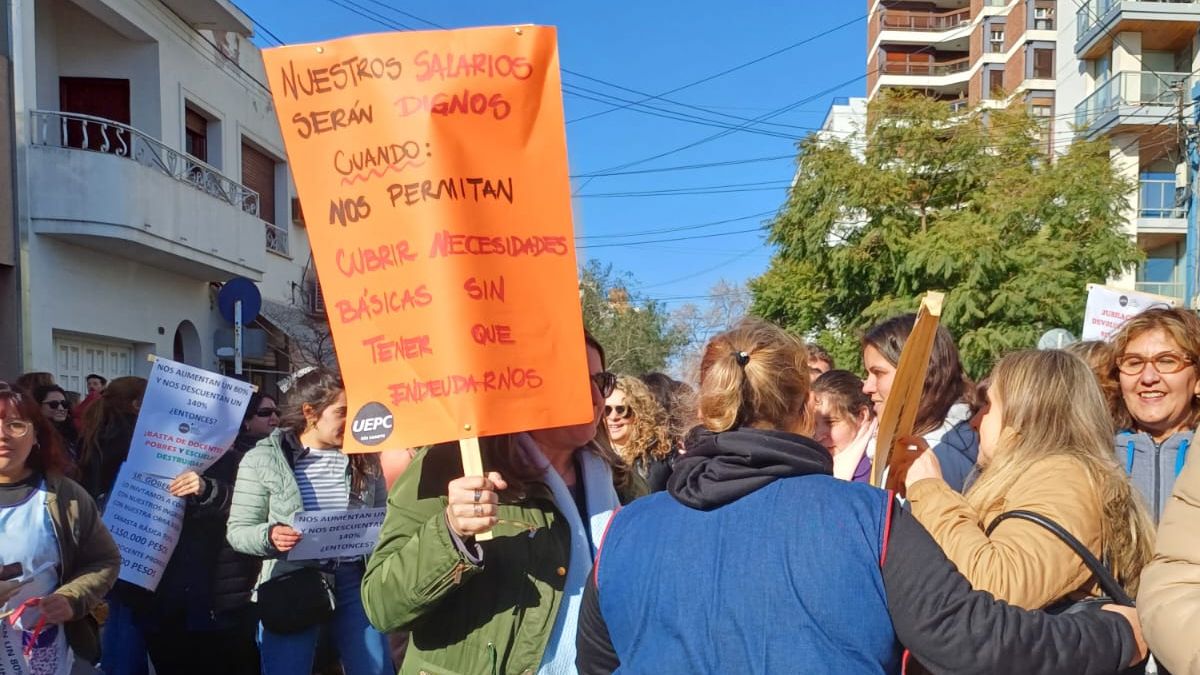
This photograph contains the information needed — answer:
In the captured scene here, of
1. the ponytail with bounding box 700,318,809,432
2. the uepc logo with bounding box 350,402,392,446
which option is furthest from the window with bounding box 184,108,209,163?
the ponytail with bounding box 700,318,809,432

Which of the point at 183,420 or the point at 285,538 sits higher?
the point at 183,420

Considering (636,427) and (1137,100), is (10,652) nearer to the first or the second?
(636,427)

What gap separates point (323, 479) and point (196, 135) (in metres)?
14.8

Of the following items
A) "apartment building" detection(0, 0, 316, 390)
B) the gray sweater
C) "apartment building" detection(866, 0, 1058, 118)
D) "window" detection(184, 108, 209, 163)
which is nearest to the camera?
the gray sweater

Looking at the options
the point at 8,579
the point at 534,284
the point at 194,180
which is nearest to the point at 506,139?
the point at 534,284

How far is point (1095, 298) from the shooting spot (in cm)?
629

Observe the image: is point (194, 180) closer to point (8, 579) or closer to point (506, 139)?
point (8, 579)

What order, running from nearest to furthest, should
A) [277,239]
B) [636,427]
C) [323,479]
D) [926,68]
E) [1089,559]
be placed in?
[1089,559] → [323,479] → [636,427] → [277,239] → [926,68]

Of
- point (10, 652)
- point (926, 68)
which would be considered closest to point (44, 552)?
point (10, 652)

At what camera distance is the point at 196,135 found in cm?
1770

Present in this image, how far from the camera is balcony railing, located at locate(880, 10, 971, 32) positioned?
59781 millimetres

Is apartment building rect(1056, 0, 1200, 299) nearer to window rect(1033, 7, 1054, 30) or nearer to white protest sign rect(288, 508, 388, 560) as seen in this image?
window rect(1033, 7, 1054, 30)

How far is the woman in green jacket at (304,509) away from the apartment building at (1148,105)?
2773 cm

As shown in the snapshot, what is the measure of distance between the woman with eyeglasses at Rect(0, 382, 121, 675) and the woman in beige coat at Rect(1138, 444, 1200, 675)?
3.41 meters
